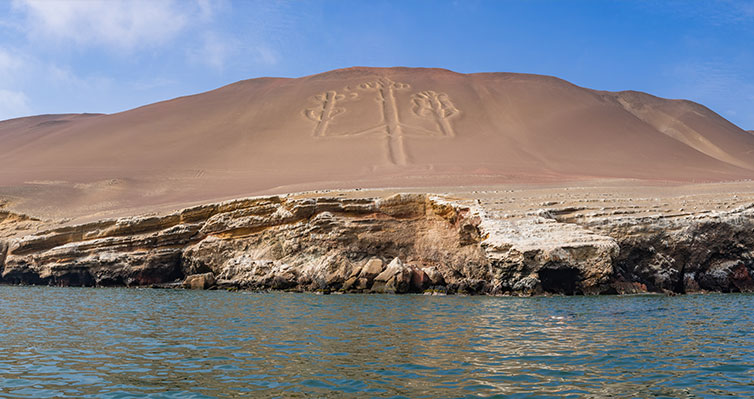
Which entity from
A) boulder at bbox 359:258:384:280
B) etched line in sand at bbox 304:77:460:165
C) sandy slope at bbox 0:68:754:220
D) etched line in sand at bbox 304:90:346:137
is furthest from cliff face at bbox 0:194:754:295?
etched line in sand at bbox 304:90:346:137

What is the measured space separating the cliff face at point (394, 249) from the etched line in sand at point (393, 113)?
26356 millimetres

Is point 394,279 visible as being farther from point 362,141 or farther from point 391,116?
point 391,116

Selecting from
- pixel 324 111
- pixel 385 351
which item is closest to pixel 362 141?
pixel 324 111

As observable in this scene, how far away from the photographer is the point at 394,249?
79.9ft

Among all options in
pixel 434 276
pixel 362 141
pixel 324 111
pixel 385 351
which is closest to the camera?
pixel 385 351

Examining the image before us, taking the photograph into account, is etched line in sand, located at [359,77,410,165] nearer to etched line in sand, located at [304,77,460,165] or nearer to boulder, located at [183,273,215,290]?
etched line in sand, located at [304,77,460,165]

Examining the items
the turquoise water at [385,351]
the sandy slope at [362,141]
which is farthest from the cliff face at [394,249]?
the sandy slope at [362,141]

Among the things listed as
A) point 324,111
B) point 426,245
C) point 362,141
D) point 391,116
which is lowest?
point 426,245

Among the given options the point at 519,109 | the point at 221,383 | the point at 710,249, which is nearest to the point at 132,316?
the point at 221,383

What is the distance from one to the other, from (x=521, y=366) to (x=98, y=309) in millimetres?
12280

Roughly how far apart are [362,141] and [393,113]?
347 inches

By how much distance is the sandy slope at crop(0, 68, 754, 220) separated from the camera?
45031mm

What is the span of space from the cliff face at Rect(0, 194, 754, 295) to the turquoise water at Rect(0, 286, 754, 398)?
392 cm

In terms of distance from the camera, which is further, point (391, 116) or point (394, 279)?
point (391, 116)
